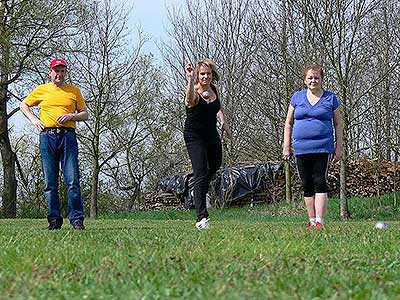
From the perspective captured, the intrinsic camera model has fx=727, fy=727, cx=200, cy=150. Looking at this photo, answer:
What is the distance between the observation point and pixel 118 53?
24203 millimetres

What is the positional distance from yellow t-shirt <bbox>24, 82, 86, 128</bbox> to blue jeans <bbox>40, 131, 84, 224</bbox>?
0.15m

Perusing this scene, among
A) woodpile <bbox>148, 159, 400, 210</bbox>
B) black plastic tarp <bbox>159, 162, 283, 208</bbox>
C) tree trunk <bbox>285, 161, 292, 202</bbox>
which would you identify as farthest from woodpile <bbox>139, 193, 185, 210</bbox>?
tree trunk <bbox>285, 161, 292, 202</bbox>

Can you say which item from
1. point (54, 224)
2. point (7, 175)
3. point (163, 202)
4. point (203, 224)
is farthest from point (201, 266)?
point (163, 202)

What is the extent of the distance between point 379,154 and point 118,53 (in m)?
10.2

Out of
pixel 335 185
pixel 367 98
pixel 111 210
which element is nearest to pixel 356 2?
pixel 367 98

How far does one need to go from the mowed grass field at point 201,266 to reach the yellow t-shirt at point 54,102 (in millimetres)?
2125

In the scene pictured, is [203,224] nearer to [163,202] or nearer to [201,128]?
[201,128]

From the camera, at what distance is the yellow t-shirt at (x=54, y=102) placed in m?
7.80

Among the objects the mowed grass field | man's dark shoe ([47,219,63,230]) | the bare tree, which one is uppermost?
the bare tree

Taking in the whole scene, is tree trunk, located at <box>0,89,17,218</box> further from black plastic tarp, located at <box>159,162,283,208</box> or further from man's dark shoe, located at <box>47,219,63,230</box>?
man's dark shoe, located at <box>47,219,63,230</box>

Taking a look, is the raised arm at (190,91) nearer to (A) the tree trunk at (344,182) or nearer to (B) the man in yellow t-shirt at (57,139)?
(B) the man in yellow t-shirt at (57,139)

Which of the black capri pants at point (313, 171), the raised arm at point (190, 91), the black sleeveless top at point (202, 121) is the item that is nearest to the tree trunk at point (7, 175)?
the black sleeveless top at point (202, 121)

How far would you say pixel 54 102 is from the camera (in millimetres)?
7832

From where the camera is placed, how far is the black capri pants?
25.9 feet
